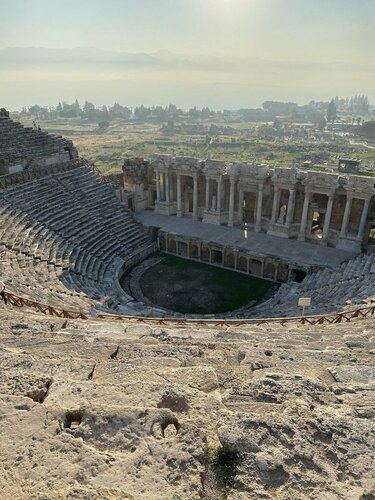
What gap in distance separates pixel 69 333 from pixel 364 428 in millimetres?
6648

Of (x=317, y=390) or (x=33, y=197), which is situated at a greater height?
(x=317, y=390)

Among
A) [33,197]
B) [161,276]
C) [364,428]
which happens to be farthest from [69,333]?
[33,197]

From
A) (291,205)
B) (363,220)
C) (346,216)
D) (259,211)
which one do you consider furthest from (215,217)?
(363,220)

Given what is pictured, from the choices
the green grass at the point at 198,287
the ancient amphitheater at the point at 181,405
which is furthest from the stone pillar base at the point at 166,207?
the ancient amphitheater at the point at 181,405

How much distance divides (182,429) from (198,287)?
868 inches

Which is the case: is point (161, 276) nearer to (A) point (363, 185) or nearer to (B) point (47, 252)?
(B) point (47, 252)

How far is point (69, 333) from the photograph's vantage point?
9.11m

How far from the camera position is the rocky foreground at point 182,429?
3762 millimetres

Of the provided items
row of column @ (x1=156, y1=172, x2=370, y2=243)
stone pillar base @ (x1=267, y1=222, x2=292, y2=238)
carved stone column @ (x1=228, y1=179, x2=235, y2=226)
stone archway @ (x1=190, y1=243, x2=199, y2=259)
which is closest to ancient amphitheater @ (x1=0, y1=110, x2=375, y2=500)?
row of column @ (x1=156, y1=172, x2=370, y2=243)

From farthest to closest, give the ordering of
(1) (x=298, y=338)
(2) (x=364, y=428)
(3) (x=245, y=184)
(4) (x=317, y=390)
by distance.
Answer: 1. (3) (x=245, y=184)
2. (1) (x=298, y=338)
3. (4) (x=317, y=390)
4. (2) (x=364, y=428)

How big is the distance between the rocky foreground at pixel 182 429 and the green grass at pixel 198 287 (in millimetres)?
17571

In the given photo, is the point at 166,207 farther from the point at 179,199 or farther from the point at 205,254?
the point at 205,254

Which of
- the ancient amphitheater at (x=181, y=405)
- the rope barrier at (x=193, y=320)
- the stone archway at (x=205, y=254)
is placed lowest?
the stone archway at (x=205, y=254)

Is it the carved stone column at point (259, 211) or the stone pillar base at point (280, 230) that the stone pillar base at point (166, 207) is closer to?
the carved stone column at point (259, 211)
